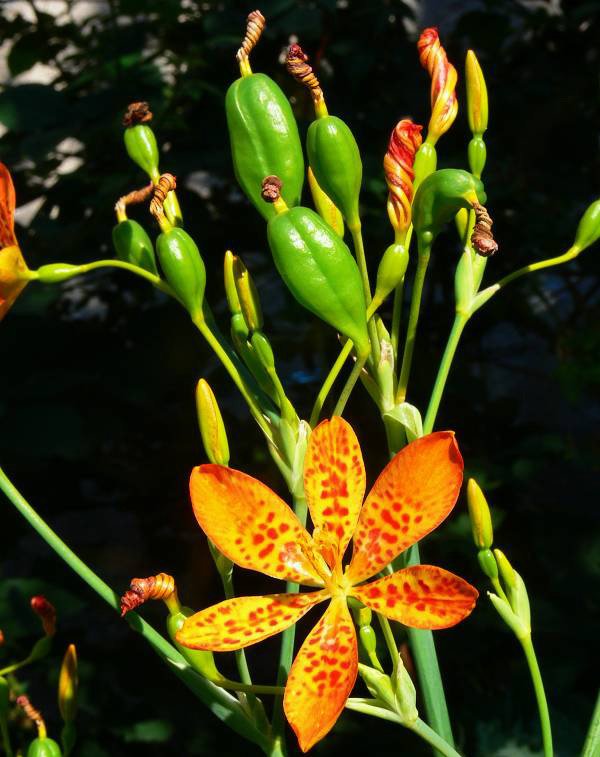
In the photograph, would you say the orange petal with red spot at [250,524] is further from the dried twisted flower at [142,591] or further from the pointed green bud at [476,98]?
the pointed green bud at [476,98]

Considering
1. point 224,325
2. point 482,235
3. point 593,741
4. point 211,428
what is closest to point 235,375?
point 211,428

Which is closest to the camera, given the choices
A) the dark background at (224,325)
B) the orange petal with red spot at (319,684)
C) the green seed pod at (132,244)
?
the orange petal with red spot at (319,684)

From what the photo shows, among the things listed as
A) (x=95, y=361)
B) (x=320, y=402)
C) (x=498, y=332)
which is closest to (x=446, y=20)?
(x=498, y=332)

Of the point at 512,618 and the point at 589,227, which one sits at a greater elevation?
the point at 589,227

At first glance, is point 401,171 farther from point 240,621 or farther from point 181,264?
point 240,621

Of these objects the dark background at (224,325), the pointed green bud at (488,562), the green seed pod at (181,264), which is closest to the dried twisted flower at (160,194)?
the green seed pod at (181,264)

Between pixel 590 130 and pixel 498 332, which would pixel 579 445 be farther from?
pixel 498 332
